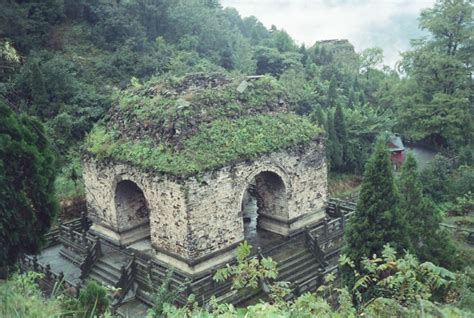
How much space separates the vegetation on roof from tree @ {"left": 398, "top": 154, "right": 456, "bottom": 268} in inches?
141

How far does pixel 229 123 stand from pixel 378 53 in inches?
1572

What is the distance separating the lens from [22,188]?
9.54m

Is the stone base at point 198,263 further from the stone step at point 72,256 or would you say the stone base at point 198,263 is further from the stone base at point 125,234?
the stone step at point 72,256

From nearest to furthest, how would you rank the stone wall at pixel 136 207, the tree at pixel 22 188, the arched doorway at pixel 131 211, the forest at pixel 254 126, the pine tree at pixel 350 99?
the forest at pixel 254 126 → the tree at pixel 22 188 → the stone wall at pixel 136 207 → the arched doorway at pixel 131 211 → the pine tree at pixel 350 99

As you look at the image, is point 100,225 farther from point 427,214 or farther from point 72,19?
point 72,19

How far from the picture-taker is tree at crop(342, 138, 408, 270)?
1073 centimetres

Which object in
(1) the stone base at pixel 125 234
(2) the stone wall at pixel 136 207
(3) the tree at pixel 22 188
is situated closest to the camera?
(3) the tree at pixel 22 188

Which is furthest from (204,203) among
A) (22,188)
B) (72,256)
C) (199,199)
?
(72,256)

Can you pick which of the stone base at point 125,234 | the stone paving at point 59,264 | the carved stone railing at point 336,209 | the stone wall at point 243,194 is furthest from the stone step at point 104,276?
the carved stone railing at point 336,209

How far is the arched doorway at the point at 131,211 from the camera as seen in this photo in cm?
1454

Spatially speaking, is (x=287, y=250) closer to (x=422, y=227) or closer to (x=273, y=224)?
(x=273, y=224)

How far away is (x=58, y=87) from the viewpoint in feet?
78.3

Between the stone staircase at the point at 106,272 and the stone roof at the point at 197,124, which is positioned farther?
the stone staircase at the point at 106,272

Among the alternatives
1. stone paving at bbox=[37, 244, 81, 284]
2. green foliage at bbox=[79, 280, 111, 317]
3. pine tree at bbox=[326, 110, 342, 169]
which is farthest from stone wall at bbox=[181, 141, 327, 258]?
pine tree at bbox=[326, 110, 342, 169]
